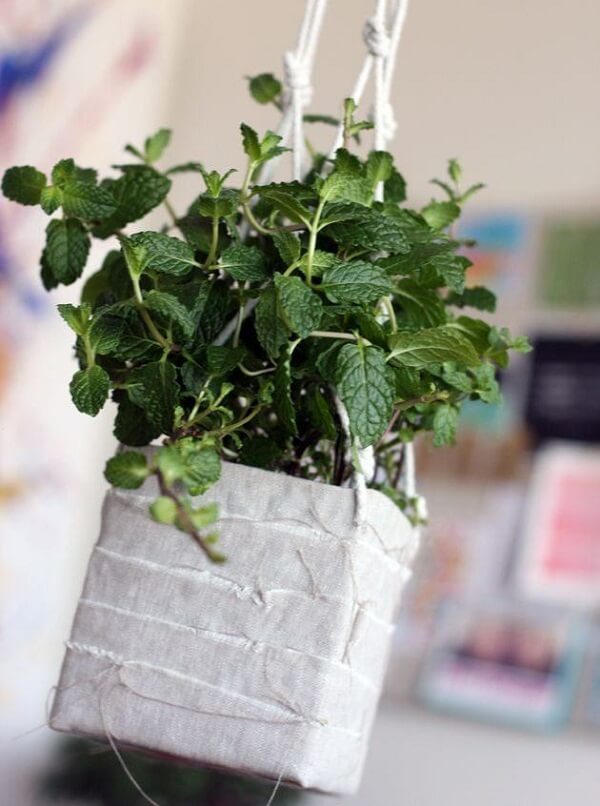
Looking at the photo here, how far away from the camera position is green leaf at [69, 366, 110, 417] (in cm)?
66

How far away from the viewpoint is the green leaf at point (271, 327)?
0.66 m

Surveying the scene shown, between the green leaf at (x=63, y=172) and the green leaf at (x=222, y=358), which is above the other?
the green leaf at (x=63, y=172)

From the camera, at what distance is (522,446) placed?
9.34ft

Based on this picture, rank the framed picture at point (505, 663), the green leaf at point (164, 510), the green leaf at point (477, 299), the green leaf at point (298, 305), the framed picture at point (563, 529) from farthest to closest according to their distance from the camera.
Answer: the framed picture at point (563, 529), the framed picture at point (505, 663), the green leaf at point (477, 299), the green leaf at point (298, 305), the green leaf at point (164, 510)

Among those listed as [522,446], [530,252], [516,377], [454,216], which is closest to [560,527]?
[522,446]

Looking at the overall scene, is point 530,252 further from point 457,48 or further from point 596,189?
point 457,48

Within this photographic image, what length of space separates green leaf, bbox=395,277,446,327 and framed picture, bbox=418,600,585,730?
1.97 metres

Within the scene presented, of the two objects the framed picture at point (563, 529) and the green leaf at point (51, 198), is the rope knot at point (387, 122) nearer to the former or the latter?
the green leaf at point (51, 198)

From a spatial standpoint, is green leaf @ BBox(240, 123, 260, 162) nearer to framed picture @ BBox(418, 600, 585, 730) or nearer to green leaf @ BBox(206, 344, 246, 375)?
green leaf @ BBox(206, 344, 246, 375)

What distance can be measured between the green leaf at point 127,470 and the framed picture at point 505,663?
214 cm

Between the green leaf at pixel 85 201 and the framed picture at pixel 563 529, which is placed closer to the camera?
the green leaf at pixel 85 201

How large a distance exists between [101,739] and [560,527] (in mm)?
2183

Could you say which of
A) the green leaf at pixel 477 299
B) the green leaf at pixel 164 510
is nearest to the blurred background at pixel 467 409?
the green leaf at pixel 477 299

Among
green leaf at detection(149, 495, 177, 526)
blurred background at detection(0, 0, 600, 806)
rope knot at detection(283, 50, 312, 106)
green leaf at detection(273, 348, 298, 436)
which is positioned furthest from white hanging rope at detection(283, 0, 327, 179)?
blurred background at detection(0, 0, 600, 806)
